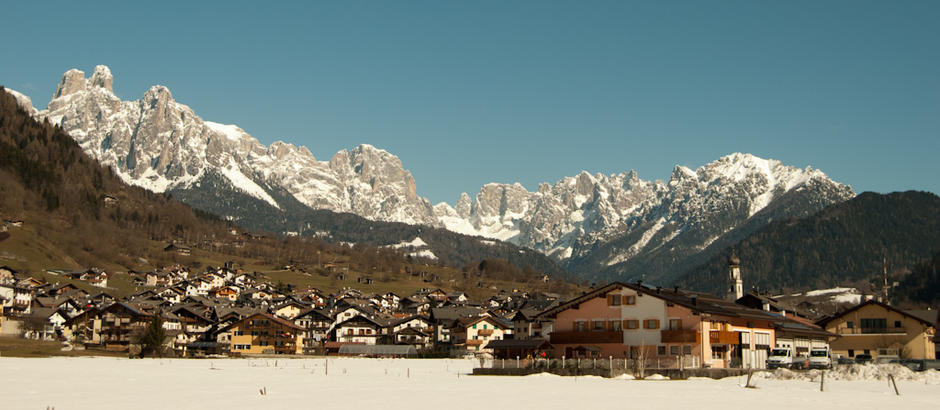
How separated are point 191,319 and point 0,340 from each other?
4025 cm

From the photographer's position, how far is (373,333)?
152375 mm

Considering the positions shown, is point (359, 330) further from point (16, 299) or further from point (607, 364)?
point (607, 364)

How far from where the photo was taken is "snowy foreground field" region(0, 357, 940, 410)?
40.0 meters

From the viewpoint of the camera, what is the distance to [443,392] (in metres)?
48.3

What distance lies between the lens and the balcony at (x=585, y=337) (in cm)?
7412

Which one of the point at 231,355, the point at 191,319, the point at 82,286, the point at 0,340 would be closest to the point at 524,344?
the point at 231,355

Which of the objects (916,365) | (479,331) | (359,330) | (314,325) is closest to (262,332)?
(359,330)

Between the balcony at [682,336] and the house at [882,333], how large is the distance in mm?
27666

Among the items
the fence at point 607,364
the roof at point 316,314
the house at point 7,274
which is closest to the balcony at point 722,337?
the fence at point 607,364

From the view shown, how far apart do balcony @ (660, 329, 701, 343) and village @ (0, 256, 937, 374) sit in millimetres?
86

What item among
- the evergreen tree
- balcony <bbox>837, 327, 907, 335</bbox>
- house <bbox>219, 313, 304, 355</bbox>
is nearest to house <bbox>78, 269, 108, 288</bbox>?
house <bbox>219, 313, 304, 355</bbox>

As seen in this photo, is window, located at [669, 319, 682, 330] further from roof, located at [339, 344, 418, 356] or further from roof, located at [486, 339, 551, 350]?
roof, located at [339, 344, 418, 356]

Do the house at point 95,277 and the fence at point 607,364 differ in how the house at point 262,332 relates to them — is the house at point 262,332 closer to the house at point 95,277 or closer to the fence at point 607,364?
the house at point 95,277

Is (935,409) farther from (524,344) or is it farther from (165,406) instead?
(524,344)
